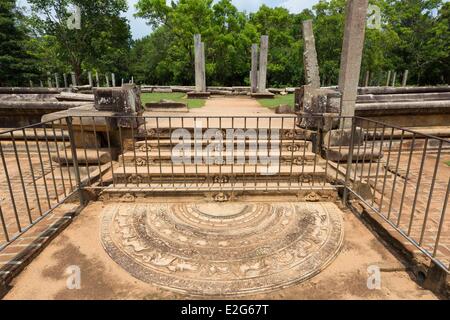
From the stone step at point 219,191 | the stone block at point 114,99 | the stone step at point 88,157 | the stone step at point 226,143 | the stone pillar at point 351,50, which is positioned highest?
the stone pillar at point 351,50

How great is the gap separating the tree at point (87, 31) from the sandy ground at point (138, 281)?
2580cm

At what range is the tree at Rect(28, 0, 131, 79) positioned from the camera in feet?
76.2

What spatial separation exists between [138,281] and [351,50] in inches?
182

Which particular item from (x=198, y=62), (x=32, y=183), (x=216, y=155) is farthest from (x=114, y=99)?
(x=198, y=62)

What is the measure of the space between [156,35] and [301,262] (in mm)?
37112

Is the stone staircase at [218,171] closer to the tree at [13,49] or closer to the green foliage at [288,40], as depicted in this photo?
the green foliage at [288,40]

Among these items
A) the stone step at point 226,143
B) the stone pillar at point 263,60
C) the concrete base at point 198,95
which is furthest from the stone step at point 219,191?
the stone pillar at point 263,60

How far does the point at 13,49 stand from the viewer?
78.5 feet

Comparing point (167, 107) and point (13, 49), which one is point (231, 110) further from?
point (13, 49)

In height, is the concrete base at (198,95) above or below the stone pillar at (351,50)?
below

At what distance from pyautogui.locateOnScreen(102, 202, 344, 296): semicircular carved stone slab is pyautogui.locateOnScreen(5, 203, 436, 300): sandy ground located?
0.09m

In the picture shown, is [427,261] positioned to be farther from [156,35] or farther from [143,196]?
[156,35]

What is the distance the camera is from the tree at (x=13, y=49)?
23.1 metres
